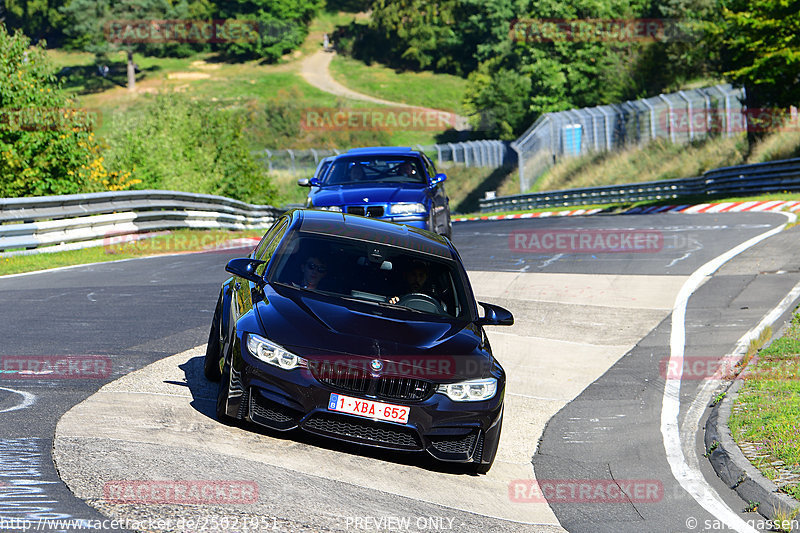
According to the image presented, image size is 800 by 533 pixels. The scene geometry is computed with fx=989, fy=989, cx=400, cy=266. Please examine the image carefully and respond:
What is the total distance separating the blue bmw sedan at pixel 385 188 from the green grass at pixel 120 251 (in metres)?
4.91

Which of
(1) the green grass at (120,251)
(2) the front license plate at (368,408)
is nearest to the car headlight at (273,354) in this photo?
(2) the front license plate at (368,408)

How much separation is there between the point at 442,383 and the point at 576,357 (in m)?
4.71

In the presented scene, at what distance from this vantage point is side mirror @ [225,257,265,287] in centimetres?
757

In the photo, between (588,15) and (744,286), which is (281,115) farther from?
(744,286)

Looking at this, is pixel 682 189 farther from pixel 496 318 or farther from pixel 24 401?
pixel 24 401

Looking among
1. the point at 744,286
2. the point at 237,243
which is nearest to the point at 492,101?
the point at 237,243

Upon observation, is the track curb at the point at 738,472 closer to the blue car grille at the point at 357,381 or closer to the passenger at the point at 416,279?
the blue car grille at the point at 357,381

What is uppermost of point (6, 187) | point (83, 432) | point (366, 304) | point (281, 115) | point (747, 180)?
point (366, 304)

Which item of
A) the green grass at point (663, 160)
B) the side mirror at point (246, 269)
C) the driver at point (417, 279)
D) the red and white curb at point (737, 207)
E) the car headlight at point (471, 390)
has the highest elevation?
the side mirror at point (246, 269)

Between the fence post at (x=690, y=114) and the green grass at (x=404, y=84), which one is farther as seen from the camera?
the green grass at (x=404, y=84)

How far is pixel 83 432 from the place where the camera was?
21.4 feet

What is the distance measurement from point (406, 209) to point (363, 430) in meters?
9.02

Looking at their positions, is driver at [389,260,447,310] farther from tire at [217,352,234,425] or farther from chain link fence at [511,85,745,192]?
chain link fence at [511,85,745,192]

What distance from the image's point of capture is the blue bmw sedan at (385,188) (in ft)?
50.4
